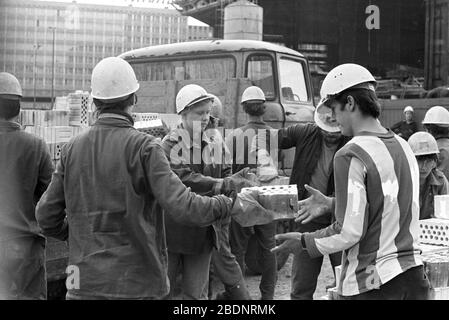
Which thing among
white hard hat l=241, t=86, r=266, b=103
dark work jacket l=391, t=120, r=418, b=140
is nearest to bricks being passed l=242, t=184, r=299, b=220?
white hard hat l=241, t=86, r=266, b=103

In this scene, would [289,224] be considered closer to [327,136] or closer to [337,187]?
[327,136]

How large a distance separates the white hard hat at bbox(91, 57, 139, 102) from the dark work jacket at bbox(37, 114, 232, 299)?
0.12 m

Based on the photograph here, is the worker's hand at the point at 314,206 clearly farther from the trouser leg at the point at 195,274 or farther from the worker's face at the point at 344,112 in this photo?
the trouser leg at the point at 195,274

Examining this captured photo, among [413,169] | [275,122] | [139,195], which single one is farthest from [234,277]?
[275,122]

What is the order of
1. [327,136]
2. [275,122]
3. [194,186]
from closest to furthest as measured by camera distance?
[194,186] → [327,136] → [275,122]

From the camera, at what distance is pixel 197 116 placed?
14.7 feet

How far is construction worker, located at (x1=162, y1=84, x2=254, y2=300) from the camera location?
4211 millimetres

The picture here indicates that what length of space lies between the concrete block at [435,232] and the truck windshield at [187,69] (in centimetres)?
525

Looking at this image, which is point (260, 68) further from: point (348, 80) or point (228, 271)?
point (348, 80)

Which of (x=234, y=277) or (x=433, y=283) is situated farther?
(x=234, y=277)

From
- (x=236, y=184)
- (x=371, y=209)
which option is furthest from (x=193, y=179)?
(x=371, y=209)

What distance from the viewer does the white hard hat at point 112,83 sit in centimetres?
299
